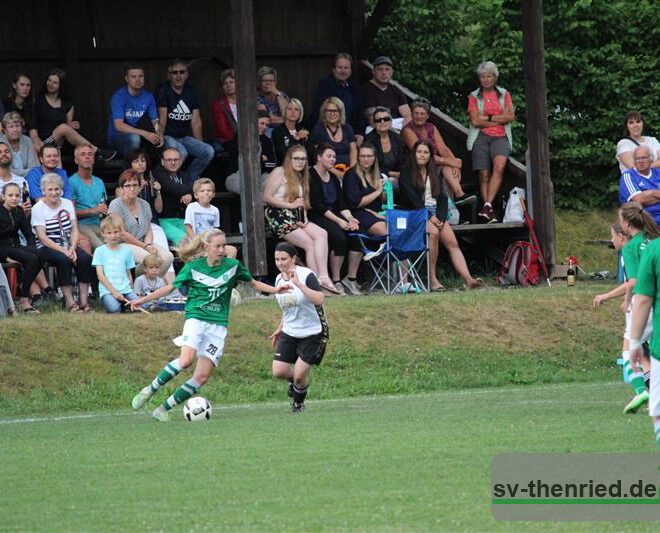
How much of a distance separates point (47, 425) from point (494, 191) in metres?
10.9

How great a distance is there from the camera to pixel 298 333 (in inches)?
587

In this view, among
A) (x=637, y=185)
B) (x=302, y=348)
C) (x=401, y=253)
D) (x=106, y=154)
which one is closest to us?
(x=302, y=348)

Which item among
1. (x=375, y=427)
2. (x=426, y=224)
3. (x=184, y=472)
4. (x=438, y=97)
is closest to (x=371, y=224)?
(x=426, y=224)

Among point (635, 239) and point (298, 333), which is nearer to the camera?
point (635, 239)

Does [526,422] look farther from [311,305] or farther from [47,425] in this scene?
[47,425]

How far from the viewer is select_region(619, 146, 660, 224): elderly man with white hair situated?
2220cm

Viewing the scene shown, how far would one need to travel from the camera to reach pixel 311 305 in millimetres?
14914

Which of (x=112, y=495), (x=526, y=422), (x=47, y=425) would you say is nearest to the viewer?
(x=112, y=495)

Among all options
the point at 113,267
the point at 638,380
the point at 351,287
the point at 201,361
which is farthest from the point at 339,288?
the point at 638,380

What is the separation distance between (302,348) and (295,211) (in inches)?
252

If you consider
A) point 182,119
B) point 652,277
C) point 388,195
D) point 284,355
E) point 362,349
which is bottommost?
point 362,349

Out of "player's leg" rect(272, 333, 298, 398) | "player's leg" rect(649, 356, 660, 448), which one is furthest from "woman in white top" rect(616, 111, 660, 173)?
"player's leg" rect(649, 356, 660, 448)

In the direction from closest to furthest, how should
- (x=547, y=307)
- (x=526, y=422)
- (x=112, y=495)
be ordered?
(x=112, y=495), (x=526, y=422), (x=547, y=307)

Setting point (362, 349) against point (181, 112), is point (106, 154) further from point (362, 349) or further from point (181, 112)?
point (362, 349)
